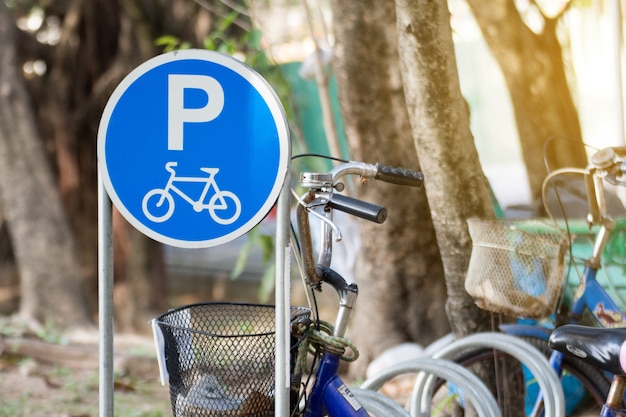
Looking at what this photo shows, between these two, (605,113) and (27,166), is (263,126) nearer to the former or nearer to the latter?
(605,113)

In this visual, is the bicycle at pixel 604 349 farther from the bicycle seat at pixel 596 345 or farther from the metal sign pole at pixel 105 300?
the metal sign pole at pixel 105 300

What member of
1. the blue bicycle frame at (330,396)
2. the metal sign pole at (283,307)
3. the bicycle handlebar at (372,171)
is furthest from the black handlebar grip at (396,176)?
the blue bicycle frame at (330,396)

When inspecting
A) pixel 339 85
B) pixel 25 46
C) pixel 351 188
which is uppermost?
pixel 25 46

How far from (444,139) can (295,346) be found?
1506mm

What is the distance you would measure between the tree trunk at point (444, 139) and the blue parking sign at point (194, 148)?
51.3 inches

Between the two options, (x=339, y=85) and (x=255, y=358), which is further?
(x=339, y=85)

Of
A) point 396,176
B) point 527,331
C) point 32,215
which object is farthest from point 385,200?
point 32,215

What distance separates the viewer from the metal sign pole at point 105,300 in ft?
8.23

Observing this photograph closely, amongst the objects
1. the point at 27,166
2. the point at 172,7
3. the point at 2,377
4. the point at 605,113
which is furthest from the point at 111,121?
the point at 172,7

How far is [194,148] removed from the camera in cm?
244

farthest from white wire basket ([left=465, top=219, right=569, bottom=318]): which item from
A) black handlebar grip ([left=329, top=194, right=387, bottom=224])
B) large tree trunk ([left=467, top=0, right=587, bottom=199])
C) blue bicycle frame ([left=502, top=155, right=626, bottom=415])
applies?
large tree trunk ([left=467, top=0, right=587, bottom=199])

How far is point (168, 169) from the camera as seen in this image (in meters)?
2.45

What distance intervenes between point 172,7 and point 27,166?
1.89m

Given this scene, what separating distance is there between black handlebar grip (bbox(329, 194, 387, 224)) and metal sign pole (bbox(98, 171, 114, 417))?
0.69m
